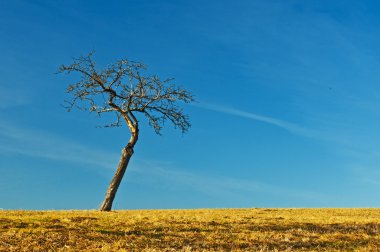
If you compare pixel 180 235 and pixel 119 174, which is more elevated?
pixel 119 174

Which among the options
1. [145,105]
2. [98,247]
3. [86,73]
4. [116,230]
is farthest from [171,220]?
[86,73]

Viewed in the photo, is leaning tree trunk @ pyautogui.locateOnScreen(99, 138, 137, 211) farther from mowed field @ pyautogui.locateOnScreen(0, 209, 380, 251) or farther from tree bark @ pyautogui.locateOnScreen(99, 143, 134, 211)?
mowed field @ pyautogui.locateOnScreen(0, 209, 380, 251)

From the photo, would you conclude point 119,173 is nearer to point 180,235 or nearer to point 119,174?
point 119,174

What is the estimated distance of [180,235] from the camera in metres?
21.6

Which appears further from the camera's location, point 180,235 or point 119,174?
point 119,174

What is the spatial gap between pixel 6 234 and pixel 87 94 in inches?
910

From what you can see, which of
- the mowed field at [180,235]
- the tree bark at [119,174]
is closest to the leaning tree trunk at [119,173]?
the tree bark at [119,174]

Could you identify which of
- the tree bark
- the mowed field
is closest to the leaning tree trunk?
the tree bark

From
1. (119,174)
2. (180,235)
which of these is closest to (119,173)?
(119,174)

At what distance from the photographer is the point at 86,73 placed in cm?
4241

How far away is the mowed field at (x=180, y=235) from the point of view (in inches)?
764

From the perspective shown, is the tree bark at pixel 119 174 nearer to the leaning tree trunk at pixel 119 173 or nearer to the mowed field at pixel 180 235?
the leaning tree trunk at pixel 119 173

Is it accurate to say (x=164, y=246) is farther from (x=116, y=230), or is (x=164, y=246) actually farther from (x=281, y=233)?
(x=281, y=233)

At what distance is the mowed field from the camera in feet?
63.7
